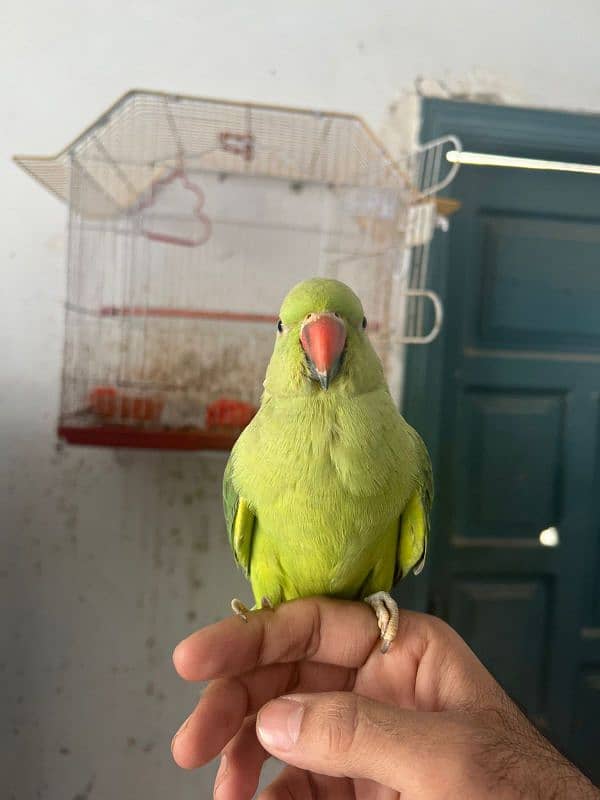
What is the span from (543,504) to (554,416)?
12.6 inches

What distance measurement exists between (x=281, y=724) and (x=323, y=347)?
1.65ft

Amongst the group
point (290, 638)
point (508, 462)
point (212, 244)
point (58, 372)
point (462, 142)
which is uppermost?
point (462, 142)

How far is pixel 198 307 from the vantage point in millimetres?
1704

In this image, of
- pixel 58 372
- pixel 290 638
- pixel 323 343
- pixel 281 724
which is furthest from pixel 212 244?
pixel 281 724

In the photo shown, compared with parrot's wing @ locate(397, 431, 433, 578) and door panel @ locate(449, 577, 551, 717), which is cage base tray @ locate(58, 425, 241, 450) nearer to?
parrot's wing @ locate(397, 431, 433, 578)

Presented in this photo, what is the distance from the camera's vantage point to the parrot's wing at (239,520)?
100 centimetres

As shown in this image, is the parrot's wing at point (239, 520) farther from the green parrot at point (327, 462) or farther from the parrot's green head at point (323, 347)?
the parrot's green head at point (323, 347)

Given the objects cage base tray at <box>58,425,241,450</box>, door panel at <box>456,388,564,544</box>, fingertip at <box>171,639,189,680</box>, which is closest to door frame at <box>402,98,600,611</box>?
door panel at <box>456,388,564,544</box>

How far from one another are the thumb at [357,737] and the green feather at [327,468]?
274 millimetres

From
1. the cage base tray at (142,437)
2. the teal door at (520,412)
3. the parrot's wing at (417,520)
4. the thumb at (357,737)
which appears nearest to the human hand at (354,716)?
the thumb at (357,737)

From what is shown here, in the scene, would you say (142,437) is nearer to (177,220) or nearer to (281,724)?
(177,220)

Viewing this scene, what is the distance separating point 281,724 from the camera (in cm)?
67

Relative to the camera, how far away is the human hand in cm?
Answer: 61

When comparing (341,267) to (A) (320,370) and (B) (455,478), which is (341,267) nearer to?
(B) (455,478)
